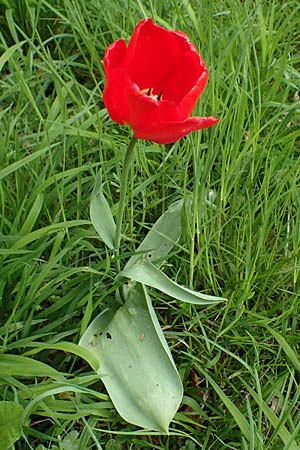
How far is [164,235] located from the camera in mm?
1373

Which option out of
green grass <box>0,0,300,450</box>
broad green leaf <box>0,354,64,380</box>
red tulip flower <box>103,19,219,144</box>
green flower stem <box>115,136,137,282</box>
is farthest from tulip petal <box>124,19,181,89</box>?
broad green leaf <box>0,354,64,380</box>

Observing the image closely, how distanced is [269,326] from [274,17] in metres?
A: 0.95

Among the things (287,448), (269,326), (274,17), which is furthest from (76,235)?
(274,17)

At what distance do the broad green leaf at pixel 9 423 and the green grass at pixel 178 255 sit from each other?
0.10 ft

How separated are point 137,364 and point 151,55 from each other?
51 cm

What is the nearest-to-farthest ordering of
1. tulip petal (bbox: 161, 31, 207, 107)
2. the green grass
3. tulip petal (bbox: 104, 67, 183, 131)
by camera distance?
tulip petal (bbox: 104, 67, 183, 131) < tulip petal (bbox: 161, 31, 207, 107) < the green grass

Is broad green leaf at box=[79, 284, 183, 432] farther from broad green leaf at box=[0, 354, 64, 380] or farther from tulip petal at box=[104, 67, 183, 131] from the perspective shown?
tulip petal at box=[104, 67, 183, 131]

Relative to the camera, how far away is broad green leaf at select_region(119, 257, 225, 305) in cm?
122

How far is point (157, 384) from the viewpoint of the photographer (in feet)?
3.99

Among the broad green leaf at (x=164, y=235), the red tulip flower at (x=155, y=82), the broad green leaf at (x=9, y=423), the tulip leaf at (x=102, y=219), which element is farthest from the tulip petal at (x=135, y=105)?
the broad green leaf at (x=9, y=423)

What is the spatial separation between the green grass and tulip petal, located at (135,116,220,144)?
0.26 meters

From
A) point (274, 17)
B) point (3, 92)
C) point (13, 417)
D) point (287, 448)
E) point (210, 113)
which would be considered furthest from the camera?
point (274, 17)

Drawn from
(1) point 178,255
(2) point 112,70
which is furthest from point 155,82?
(1) point 178,255

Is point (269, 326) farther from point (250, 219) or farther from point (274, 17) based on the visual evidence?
point (274, 17)
